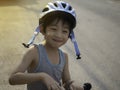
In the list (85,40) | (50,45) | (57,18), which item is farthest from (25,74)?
(85,40)

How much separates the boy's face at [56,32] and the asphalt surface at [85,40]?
2.49 metres

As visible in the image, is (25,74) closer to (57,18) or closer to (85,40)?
(57,18)

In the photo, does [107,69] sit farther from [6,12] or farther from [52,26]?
[6,12]

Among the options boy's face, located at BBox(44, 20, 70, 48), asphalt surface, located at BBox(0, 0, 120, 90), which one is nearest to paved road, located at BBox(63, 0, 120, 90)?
asphalt surface, located at BBox(0, 0, 120, 90)

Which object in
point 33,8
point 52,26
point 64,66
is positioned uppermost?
point 52,26

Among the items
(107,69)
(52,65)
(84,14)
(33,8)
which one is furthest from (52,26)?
(33,8)

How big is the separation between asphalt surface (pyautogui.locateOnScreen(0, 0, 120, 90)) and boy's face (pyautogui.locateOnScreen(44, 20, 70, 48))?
8.17 feet

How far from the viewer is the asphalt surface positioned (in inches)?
212

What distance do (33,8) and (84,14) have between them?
7.59 ft

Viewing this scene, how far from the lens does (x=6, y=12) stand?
11.6 meters

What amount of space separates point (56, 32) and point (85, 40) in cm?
527

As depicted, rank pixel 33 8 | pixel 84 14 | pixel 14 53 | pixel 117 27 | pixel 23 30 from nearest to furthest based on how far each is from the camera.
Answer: pixel 14 53
pixel 23 30
pixel 117 27
pixel 84 14
pixel 33 8

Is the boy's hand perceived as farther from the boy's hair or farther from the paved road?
the paved road

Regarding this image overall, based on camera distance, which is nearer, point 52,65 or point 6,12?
point 52,65
